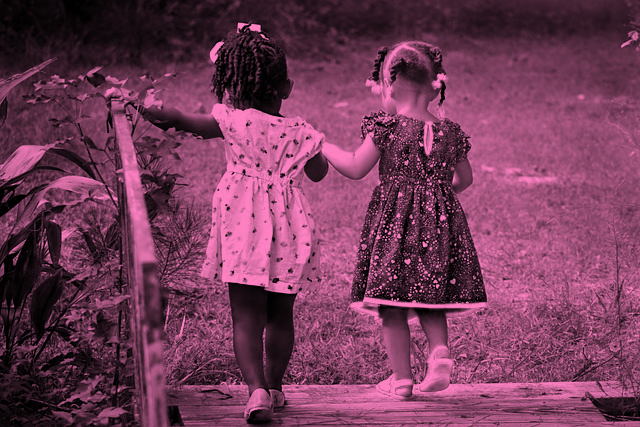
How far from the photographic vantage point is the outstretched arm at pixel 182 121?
2.76m

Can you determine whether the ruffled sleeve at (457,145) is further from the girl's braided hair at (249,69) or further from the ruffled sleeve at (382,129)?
the girl's braided hair at (249,69)

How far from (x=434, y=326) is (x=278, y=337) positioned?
0.56 m

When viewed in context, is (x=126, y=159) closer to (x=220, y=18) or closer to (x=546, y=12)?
A: (x=220, y=18)

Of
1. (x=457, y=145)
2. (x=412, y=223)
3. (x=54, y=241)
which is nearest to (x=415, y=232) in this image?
(x=412, y=223)

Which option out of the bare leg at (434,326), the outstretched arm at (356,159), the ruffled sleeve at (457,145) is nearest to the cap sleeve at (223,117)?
the outstretched arm at (356,159)

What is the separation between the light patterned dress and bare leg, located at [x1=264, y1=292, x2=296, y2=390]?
82 mm

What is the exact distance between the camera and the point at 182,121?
2.83 meters

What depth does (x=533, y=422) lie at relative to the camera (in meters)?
2.86

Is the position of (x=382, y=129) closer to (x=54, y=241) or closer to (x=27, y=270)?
(x=54, y=241)

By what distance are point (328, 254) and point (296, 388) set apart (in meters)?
2.18

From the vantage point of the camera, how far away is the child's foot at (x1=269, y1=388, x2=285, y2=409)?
9.52 feet

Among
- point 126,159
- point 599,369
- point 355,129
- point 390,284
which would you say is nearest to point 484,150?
point 355,129

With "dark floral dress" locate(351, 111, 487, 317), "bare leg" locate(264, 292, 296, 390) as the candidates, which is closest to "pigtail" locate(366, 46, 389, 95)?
"dark floral dress" locate(351, 111, 487, 317)

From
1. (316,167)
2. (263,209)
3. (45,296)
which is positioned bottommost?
(45,296)
